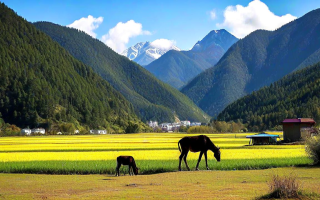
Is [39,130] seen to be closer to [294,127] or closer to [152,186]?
[294,127]

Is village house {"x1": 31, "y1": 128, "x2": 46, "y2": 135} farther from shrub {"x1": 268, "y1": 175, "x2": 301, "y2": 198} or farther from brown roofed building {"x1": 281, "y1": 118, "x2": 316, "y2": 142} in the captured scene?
shrub {"x1": 268, "y1": 175, "x2": 301, "y2": 198}

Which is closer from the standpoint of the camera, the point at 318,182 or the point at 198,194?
the point at 198,194

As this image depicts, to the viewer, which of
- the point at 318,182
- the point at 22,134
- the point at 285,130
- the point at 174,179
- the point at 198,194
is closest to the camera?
the point at 198,194

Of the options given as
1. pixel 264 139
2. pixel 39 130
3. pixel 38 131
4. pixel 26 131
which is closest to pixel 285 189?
pixel 264 139

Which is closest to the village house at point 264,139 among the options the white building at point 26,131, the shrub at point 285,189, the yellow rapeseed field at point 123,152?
the yellow rapeseed field at point 123,152

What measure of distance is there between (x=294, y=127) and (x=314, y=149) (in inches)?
1751

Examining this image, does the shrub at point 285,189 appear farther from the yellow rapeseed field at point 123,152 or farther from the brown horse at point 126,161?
the yellow rapeseed field at point 123,152

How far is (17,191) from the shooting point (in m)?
23.3

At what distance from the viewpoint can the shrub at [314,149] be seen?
115 feet

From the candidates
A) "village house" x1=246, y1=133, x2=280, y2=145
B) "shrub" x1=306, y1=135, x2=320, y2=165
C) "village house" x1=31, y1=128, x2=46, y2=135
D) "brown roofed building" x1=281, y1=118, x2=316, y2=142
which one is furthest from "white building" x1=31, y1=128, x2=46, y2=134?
"shrub" x1=306, y1=135, x2=320, y2=165

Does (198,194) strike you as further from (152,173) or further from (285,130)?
(285,130)

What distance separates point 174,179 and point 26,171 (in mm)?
13543

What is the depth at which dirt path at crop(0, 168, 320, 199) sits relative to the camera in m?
21.3

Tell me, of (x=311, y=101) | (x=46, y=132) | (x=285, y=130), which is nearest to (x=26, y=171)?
(x=285, y=130)
